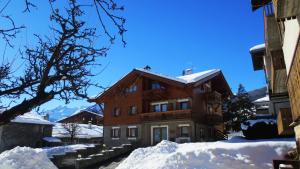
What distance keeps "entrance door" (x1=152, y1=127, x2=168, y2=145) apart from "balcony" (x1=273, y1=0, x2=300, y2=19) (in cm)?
2549

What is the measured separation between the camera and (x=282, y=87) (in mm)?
14992

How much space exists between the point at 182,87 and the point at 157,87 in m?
4.28

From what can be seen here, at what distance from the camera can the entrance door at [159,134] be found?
3106 centimetres

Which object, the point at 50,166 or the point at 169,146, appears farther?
the point at 169,146

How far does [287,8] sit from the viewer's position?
6.03 m

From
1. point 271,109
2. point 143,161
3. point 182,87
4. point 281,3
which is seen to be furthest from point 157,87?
point 281,3

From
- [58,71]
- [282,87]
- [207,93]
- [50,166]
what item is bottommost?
[50,166]

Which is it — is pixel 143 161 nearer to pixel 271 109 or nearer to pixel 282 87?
pixel 282 87

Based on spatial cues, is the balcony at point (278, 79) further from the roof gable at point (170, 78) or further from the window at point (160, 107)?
the window at point (160, 107)

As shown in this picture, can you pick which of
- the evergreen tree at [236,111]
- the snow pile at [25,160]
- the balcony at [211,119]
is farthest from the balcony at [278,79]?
the evergreen tree at [236,111]

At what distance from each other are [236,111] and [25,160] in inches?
1422

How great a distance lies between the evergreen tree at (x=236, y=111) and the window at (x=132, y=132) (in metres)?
19.2

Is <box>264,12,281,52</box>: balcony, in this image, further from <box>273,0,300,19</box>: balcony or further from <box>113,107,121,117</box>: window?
<box>113,107,121,117</box>: window

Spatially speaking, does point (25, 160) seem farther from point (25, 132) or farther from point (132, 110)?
point (25, 132)
